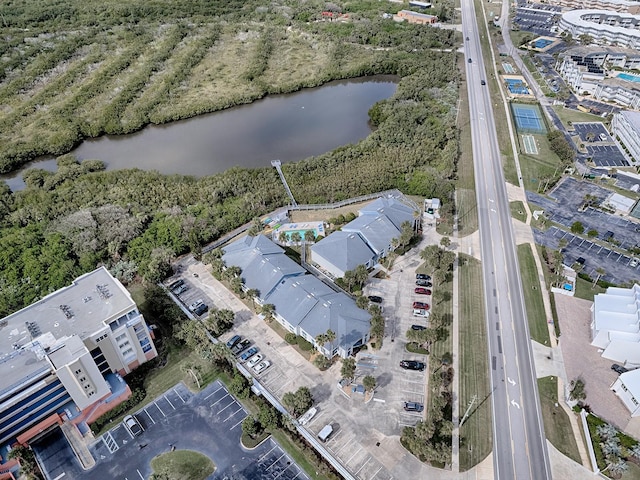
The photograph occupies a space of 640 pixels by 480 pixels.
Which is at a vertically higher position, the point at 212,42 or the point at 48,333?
the point at 212,42

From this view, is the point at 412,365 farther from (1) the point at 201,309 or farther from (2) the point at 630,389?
(1) the point at 201,309

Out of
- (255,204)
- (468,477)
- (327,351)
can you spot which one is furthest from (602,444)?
(255,204)

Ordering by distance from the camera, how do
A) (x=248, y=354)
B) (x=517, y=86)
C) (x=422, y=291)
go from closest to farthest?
1. (x=248, y=354)
2. (x=422, y=291)
3. (x=517, y=86)

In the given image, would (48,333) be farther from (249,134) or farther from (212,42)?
(212,42)

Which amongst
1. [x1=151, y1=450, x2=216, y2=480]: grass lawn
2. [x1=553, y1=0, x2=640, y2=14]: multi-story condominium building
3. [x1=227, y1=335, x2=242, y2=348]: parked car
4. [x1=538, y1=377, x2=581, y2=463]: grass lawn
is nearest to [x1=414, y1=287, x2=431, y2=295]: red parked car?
[x1=538, y1=377, x2=581, y2=463]: grass lawn

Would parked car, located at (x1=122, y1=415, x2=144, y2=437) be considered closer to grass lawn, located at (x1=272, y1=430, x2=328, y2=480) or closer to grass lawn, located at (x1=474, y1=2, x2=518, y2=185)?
grass lawn, located at (x1=272, y1=430, x2=328, y2=480)

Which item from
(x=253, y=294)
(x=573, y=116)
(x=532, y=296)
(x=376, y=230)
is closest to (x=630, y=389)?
(x=532, y=296)
